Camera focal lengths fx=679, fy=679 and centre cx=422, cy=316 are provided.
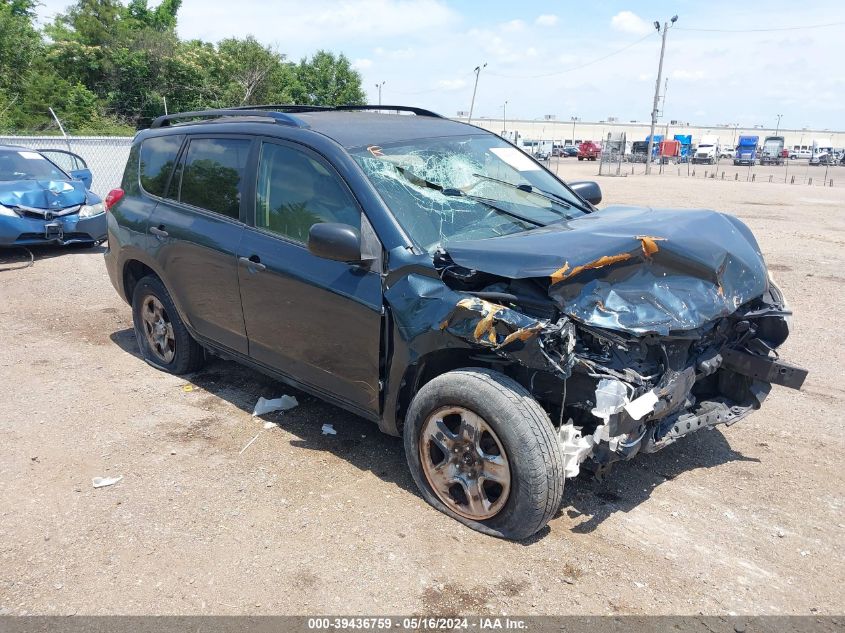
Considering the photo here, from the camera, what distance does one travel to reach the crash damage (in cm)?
307

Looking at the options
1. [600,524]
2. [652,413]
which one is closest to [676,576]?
[600,524]

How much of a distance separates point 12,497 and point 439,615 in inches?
98.8

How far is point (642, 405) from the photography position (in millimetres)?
3020

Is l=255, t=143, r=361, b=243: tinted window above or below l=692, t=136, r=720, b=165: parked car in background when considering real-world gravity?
below

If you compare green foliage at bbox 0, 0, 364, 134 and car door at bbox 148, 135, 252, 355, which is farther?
green foliage at bbox 0, 0, 364, 134

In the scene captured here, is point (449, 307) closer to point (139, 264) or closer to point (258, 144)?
point (258, 144)

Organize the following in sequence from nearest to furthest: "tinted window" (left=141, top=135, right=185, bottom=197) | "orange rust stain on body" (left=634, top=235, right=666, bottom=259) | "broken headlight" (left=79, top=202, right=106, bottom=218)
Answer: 1. "orange rust stain on body" (left=634, top=235, right=666, bottom=259)
2. "tinted window" (left=141, top=135, right=185, bottom=197)
3. "broken headlight" (left=79, top=202, right=106, bottom=218)

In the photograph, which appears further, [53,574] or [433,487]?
[433,487]

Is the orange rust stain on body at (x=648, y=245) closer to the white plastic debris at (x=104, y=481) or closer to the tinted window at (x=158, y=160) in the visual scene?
the white plastic debris at (x=104, y=481)

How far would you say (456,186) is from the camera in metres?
4.11

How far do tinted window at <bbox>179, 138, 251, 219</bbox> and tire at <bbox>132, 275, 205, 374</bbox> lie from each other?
86 centimetres

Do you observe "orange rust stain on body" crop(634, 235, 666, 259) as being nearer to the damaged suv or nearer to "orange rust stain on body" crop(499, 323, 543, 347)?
Answer: the damaged suv

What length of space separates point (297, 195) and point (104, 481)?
6.55 ft

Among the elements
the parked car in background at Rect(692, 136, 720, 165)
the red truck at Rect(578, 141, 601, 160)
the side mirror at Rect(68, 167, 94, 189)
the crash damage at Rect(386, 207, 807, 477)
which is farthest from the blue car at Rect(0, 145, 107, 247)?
the parked car in background at Rect(692, 136, 720, 165)
